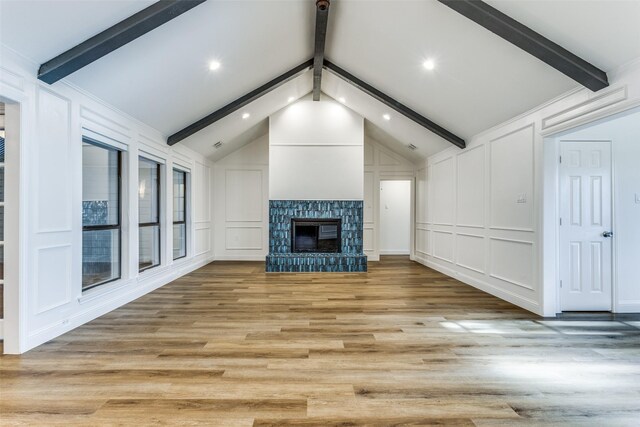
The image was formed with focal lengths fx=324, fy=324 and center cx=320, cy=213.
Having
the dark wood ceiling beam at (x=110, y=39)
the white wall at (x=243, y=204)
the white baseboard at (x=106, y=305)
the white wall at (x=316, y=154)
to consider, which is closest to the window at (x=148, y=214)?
the white baseboard at (x=106, y=305)

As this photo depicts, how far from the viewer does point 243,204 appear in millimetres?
7840

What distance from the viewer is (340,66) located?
523 centimetres

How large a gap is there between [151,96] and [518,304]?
517 centimetres

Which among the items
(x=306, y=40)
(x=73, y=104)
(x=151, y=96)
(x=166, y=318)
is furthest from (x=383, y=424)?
(x=306, y=40)

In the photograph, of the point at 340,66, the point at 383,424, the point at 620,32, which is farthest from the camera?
the point at 340,66

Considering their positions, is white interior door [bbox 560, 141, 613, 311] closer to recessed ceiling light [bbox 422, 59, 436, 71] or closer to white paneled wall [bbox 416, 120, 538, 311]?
white paneled wall [bbox 416, 120, 538, 311]

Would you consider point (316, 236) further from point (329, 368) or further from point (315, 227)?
point (329, 368)

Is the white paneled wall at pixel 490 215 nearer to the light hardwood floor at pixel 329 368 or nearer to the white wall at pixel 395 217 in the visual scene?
the light hardwood floor at pixel 329 368

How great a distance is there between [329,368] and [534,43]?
322 centimetres

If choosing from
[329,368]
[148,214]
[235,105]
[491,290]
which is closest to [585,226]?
[491,290]

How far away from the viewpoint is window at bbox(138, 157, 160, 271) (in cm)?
477

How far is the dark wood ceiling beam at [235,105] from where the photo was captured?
524 cm

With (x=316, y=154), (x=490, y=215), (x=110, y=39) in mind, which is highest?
(x=110, y=39)

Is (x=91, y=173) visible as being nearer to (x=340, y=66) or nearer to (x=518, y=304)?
(x=340, y=66)
